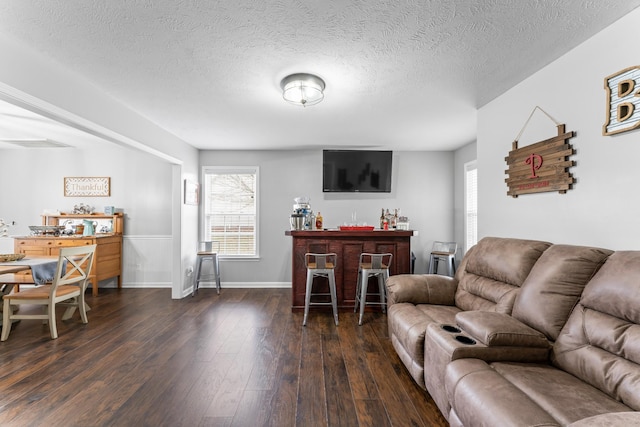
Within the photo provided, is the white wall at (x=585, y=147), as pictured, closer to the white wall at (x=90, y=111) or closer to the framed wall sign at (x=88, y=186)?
the white wall at (x=90, y=111)

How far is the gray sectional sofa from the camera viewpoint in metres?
1.33

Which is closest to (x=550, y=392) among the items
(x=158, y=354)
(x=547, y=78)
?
(x=547, y=78)

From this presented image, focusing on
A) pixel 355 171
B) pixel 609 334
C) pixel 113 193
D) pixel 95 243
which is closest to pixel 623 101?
pixel 609 334

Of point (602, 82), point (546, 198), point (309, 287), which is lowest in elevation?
point (309, 287)

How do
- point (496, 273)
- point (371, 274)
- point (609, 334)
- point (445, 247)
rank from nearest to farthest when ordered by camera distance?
point (609, 334), point (496, 273), point (371, 274), point (445, 247)

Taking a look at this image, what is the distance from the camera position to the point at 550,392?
1415 millimetres

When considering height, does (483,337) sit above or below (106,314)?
above

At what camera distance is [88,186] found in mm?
5660

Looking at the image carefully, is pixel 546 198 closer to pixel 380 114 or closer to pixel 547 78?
pixel 547 78

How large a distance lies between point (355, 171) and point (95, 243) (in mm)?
4522

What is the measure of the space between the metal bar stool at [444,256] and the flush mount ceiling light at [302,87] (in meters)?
3.46

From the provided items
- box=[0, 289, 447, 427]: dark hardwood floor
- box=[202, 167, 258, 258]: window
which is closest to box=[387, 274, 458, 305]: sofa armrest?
box=[0, 289, 447, 427]: dark hardwood floor

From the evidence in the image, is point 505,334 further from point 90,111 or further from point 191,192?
point 191,192

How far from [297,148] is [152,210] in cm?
294
